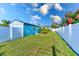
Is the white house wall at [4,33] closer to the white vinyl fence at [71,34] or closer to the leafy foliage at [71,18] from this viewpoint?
the white vinyl fence at [71,34]

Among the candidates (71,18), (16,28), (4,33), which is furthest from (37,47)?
(71,18)

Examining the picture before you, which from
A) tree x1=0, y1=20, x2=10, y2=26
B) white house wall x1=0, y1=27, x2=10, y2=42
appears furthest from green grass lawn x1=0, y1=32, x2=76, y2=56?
tree x1=0, y1=20, x2=10, y2=26

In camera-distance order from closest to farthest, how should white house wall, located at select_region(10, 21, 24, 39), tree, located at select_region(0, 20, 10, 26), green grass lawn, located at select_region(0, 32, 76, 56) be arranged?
green grass lawn, located at select_region(0, 32, 76, 56) < tree, located at select_region(0, 20, 10, 26) < white house wall, located at select_region(10, 21, 24, 39)

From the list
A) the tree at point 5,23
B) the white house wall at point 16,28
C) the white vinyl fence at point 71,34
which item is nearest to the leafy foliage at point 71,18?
the white vinyl fence at point 71,34

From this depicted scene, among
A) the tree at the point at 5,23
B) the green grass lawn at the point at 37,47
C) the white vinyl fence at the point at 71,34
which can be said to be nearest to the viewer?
the white vinyl fence at the point at 71,34

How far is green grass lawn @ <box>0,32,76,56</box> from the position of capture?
520cm

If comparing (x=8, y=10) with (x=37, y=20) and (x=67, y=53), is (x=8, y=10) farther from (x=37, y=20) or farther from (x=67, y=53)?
(x=67, y=53)

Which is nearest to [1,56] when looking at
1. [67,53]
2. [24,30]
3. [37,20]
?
[24,30]

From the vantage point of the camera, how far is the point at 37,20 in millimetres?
5320

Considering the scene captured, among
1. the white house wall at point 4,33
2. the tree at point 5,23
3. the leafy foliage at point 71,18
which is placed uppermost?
the leafy foliage at point 71,18

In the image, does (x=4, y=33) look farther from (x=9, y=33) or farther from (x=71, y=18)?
(x=71, y=18)

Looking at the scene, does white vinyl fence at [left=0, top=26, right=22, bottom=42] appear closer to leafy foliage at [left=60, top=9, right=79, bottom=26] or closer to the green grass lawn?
the green grass lawn

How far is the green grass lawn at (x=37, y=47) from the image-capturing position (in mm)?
5195

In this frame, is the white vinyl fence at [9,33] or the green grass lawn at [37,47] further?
the white vinyl fence at [9,33]
